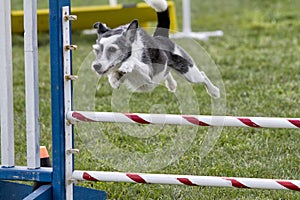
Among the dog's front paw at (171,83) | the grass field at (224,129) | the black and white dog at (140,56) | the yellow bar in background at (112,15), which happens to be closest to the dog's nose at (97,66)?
the black and white dog at (140,56)

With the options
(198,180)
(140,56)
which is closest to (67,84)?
(140,56)

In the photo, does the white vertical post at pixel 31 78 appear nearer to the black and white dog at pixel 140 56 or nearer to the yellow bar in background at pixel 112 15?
the black and white dog at pixel 140 56

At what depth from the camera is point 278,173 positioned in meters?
3.37

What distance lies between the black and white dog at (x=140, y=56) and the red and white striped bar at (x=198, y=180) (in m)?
0.33

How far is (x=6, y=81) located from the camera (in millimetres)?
2705

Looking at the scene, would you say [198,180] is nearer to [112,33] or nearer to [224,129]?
[112,33]

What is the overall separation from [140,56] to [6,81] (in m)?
0.50

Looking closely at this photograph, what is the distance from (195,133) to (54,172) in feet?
4.02

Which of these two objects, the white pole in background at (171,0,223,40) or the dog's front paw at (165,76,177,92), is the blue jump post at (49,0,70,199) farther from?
the white pole in background at (171,0,223,40)

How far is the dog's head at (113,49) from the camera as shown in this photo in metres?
2.56

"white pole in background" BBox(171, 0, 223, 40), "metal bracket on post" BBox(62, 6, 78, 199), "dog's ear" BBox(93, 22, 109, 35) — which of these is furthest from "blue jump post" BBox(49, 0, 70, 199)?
"white pole in background" BBox(171, 0, 223, 40)

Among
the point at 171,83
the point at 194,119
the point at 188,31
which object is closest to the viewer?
the point at 194,119

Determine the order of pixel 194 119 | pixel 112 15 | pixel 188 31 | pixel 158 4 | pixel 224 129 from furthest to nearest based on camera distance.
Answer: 1. pixel 188 31
2. pixel 112 15
3. pixel 224 129
4. pixel 158 4
5. pixel 194 119

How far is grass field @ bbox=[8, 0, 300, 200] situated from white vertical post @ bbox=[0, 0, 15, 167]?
0.30 metres
